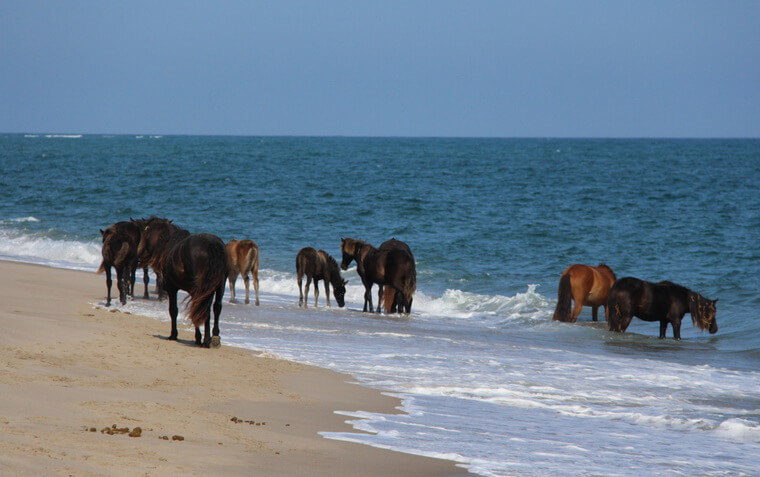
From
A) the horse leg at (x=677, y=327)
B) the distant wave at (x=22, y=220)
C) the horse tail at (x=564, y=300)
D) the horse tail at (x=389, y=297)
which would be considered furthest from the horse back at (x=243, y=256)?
the distant wave at (x=22, y=220)

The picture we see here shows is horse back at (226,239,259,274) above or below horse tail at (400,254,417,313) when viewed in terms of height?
above

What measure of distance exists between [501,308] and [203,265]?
9.13 metres

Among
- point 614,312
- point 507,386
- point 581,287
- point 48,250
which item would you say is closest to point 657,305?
point 614,312

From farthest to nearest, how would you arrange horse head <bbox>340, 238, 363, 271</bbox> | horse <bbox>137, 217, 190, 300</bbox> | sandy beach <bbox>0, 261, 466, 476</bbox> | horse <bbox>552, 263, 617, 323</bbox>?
1. horse head <bbox>340, 238, 363, 271</bbox>
2. horse <bbox>552, 263, 617, 323</bbox>
3. horse <bbox>137, 217, 190, 300</bbox>
4. sandy beach <bbox>0, 261, 466, 476</bbox>

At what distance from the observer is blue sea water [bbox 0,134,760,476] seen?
7617 millimetres

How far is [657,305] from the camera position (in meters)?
15.0

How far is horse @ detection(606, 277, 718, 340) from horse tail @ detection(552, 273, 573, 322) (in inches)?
45.6

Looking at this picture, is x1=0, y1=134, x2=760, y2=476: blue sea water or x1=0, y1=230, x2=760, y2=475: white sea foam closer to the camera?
x1=0, y1=230, x2=760, y2=475: white sea foam

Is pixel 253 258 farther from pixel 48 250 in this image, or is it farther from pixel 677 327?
pixel 48 250

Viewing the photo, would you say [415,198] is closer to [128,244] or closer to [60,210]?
[60,210]

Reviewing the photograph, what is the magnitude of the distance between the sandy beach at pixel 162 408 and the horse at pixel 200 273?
38 centimetres

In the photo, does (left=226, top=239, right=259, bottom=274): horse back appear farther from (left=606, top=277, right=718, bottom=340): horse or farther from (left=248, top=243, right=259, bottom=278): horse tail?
(left=606, top=277, right=718, bottom=340): horse

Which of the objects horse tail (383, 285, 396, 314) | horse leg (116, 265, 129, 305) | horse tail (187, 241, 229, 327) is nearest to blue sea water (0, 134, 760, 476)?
horse leg (116, 265, 129, 305)

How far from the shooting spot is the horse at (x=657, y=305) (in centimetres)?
1498
